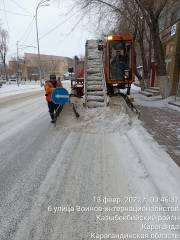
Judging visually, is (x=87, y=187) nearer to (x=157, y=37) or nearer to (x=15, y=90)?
(x=157, y=37)

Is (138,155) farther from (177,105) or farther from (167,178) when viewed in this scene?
(177,105)

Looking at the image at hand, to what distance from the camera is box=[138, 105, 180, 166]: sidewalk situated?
23.7ft

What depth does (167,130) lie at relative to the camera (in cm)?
957

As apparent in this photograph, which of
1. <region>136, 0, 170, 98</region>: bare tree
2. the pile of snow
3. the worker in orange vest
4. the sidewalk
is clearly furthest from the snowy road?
the pile of snow

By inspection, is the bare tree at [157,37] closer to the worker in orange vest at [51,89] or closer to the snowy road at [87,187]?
the worker in orange vest at [51,89]

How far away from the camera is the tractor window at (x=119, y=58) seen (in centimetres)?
1527

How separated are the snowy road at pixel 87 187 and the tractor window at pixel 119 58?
7.21 meters

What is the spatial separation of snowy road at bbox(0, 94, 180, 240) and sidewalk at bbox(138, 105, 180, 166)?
281 millimetres

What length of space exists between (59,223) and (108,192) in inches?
44.9

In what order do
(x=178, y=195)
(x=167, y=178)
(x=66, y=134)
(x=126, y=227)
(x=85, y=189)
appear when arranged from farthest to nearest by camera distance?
(x=66, y=134), (x=167, y=178), (x=85, y=189), (x=178, y=195), (x=126, y=227)

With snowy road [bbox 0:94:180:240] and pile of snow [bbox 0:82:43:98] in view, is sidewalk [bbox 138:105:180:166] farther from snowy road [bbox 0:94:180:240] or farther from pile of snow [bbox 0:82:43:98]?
pile of snow [bbox 0:82:43:98]

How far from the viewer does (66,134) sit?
9148 millimetres

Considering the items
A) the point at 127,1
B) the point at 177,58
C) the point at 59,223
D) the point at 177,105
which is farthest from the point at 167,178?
the point at 127,1

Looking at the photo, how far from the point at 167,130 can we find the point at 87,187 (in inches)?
208
